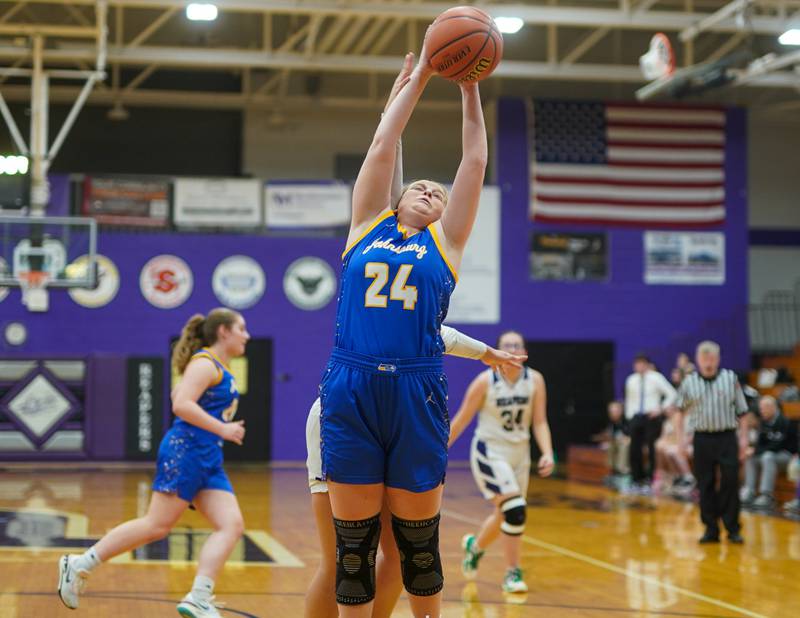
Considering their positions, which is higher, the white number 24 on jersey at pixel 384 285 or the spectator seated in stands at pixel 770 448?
the white number 24 on jersey at pixel 384 285

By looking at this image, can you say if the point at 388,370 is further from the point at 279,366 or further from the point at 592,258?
the point at 592,258

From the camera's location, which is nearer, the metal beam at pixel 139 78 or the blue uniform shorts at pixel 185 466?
the blue uniform shorts at pixel 185 466

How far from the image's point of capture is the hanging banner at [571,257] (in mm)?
20922

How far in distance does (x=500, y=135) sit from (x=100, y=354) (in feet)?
27.1

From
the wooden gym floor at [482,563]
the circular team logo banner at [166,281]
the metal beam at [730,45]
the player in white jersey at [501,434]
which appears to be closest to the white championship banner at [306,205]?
the circular team logo banner at [166,281]

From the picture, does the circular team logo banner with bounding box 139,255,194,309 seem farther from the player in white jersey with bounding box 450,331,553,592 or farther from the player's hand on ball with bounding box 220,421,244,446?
the player's hand on ball with bounding box 220,421,244,446

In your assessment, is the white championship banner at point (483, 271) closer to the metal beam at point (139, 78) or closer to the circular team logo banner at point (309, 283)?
the circular team logo banner at point (309, 283)

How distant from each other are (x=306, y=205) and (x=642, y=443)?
23.8 feet

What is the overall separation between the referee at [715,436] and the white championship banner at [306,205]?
988 centimetres

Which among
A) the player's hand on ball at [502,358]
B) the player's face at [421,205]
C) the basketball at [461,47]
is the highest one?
the basketball at [461,47]

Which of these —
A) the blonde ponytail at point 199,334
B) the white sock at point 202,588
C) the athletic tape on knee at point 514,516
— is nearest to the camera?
the white sock at point 202,588

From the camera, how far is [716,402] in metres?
10.6

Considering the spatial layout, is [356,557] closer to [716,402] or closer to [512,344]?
[512,344]

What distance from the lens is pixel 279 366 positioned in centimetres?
1984
